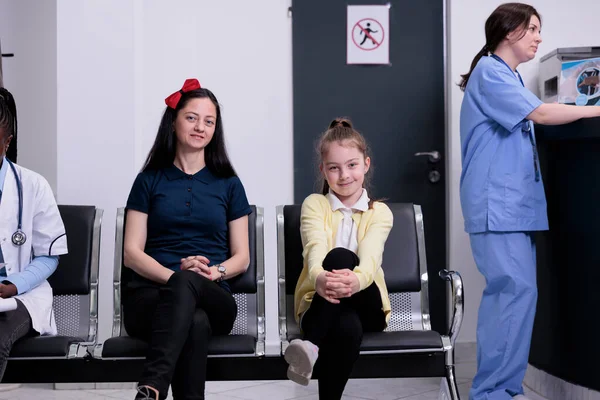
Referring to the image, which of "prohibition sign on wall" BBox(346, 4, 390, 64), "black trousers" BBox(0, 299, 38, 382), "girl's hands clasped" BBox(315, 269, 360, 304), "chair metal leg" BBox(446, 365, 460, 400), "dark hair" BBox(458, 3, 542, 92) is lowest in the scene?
"chair metal leg" BBox(446, 365, 460, 400)

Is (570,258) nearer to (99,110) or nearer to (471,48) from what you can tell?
(471,48)

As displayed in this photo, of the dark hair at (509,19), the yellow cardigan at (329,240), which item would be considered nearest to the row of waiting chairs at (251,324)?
the yellow cardigan at (329,240)

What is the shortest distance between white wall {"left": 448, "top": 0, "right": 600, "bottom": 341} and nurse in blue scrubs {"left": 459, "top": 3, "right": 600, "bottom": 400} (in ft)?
3.63

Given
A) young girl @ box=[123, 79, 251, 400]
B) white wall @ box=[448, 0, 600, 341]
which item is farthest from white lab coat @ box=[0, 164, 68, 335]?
white wall @ box=[448, 0, 600, 341]

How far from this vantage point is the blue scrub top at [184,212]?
7.98 ft

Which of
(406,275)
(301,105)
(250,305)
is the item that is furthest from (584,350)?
(301,105)

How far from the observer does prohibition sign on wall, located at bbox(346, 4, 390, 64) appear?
12.9 feet

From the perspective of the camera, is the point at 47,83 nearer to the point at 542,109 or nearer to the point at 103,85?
the point at 103,85

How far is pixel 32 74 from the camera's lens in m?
3.86

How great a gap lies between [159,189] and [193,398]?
765 millimetres

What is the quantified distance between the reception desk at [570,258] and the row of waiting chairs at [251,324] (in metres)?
0.55

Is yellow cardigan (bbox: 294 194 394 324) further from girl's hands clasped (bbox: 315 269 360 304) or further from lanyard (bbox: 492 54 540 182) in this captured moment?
lanyard (bbox: 492 54 540 182)

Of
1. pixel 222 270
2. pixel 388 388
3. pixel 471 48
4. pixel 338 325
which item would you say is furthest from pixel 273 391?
pixel 471 48

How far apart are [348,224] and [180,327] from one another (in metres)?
0.71
